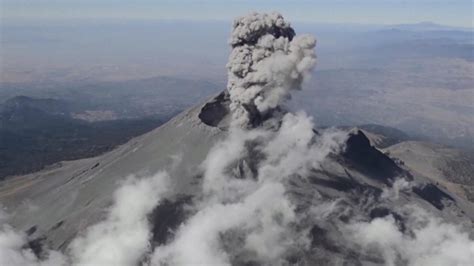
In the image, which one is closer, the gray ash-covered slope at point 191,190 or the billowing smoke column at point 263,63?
the gray ash-covered slope at point 191,190

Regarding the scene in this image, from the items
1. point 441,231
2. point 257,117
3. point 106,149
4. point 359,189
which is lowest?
point 106,149

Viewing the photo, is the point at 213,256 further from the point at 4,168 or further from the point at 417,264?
the point at 4,168

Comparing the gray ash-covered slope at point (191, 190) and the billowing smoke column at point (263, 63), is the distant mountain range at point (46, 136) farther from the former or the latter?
the billowing smoke column at point (263, 63)

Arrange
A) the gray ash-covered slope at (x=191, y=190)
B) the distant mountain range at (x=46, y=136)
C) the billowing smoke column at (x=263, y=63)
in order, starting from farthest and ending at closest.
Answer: the distant mountain range at (x=46, y=136) < the billowing smoke column at (x=263, y=63) < the gray ash-covered slope at (x=191, y=190)

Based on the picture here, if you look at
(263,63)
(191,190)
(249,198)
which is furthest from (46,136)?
(249,198)

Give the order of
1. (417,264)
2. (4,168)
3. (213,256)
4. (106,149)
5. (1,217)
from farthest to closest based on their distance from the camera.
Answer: (106,149) < (4,168) < (1,217) < (417,264) < (213,256)

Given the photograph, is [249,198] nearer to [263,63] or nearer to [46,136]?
[263,63]

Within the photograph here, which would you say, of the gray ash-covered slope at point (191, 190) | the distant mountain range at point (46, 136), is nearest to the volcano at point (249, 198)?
the gray ash-covered slope at point (191, 190)

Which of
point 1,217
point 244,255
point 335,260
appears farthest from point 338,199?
point 1,217
